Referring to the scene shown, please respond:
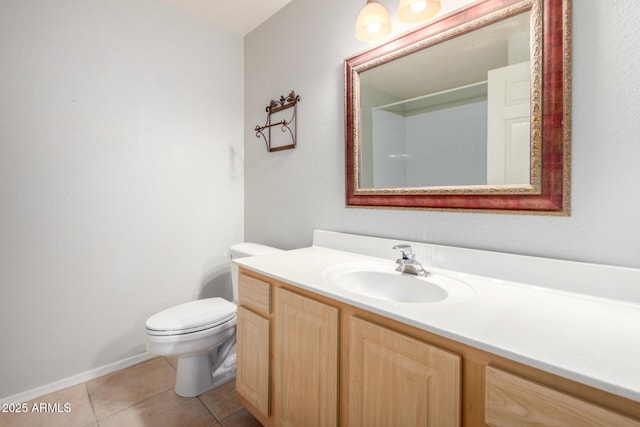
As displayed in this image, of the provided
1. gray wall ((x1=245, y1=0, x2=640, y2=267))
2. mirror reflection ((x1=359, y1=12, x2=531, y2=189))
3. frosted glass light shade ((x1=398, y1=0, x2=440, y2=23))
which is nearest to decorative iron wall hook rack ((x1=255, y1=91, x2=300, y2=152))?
gray wall ((x1=245, y1=0, x2=640, y2=267))

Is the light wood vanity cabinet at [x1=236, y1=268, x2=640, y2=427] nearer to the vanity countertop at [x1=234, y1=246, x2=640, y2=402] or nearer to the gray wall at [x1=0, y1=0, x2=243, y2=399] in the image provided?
the vanity countertop at [x1=234, y1=246, x2=640, y2=402]

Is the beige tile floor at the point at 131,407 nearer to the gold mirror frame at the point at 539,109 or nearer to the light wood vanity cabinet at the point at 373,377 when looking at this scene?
the light wood vanity cabinet at the point at 373,377

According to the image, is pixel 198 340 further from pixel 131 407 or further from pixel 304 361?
pixel 304 361

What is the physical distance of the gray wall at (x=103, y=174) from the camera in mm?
1532

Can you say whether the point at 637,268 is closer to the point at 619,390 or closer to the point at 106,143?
the point at 619,390

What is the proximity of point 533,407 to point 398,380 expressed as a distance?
1.00 feet

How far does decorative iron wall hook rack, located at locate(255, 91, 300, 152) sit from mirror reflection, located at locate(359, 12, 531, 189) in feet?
1.78

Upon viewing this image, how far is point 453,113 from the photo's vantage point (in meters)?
1.21

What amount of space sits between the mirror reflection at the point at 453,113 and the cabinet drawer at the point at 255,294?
726 millimetres

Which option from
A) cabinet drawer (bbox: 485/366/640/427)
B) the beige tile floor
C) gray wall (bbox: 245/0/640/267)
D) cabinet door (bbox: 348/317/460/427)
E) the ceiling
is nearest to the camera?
cabinet drawer (bbox: 485/366/640/427)

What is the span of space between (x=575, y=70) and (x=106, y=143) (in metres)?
2.27

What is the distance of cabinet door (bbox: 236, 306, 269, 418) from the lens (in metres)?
1.23

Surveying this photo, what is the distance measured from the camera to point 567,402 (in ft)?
1.79

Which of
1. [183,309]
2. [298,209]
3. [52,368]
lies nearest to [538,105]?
[298,209]
